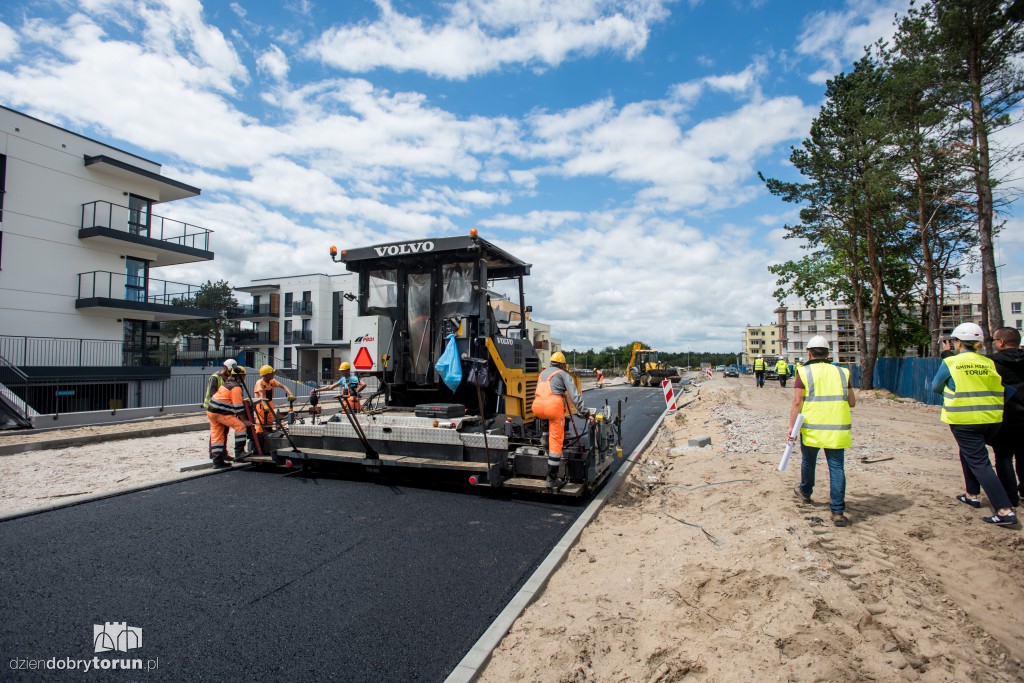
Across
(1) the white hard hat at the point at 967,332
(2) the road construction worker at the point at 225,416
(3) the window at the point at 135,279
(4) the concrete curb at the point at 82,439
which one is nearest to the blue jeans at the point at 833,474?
(1) the white hard hat at the point at 967,332

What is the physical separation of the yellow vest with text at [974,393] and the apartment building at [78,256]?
829 inches

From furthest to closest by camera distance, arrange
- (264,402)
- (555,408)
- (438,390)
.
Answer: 1. (264,402)
2. (438,390)
3. (555,408)

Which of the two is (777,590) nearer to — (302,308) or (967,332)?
(967,332)

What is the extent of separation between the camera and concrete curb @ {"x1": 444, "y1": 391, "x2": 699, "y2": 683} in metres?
2.95

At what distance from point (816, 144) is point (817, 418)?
77.5ft

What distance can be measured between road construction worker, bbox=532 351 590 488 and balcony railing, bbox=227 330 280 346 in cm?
4540

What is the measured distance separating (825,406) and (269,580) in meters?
4.69

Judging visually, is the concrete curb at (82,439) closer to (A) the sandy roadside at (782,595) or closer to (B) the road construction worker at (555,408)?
(B) the road construction worker at (555,408)

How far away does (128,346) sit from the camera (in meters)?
21.7

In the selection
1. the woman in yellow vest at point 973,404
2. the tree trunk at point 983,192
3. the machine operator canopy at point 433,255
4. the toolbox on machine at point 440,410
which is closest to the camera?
the woman in yellow vest at point 973,404

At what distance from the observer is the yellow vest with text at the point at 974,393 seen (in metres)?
4.86

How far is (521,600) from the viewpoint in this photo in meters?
3.75

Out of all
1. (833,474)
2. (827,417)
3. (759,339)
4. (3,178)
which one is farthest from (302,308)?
(759,339)

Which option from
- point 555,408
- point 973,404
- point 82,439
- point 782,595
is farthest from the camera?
point 82,439
